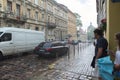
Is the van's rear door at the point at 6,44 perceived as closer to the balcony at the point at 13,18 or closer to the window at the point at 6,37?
the window at the point at 6,37

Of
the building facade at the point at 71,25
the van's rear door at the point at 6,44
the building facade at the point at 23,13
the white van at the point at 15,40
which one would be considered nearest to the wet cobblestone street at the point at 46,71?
the van's rear door at the point at 6,44

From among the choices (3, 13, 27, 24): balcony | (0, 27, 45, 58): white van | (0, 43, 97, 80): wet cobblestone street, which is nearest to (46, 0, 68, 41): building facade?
(3, 13, 27, 24): balcony

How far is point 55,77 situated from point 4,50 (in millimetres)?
7249

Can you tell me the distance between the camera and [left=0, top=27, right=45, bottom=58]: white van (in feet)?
46.5

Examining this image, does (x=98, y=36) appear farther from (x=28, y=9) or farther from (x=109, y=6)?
(x=28, y=9)

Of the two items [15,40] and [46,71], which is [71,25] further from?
[46,71]

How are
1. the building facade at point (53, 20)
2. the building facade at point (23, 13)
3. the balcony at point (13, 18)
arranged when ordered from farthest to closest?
1. the building facade at point (53, 20)
2. the building facade at point (23, 13)
3. the balcony at point (13, 18)

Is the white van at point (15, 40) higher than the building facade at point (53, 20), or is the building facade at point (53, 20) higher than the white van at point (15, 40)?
the building facade at point (53, 20)

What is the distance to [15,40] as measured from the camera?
15594 millimetres

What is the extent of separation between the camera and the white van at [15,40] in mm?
14164

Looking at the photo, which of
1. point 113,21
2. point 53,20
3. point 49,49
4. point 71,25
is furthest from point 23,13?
point 71,25

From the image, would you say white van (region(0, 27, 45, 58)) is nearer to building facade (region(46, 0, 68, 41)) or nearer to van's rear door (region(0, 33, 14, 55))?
van's rear door (region(0, 33, 14, 55))

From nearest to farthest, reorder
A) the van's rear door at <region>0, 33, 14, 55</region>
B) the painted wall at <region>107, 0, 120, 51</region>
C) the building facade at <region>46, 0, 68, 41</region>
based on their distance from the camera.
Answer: the painted wall at <region>107, 0, 120, 51</region> → the van's rear door at <region>0, 33, 14, 55</region> → the building facade at <region>46, 0, 68, 41</region>

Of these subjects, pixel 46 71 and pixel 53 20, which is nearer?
pixel 46 71
